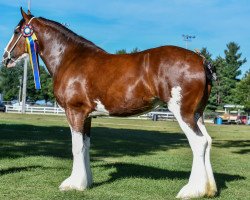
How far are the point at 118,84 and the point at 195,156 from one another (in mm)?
1758

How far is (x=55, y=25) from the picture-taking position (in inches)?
342

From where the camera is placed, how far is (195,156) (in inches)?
288

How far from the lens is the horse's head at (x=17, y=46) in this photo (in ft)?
28.5

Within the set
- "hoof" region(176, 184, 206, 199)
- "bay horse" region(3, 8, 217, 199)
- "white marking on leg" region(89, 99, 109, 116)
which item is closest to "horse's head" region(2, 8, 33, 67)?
"bay horse" region(3, 8, 217, 199)

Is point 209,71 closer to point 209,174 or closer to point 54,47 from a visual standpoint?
point 209,174

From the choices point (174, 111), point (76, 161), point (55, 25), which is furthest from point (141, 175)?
point (55, 25)

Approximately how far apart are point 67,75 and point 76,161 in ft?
5.10

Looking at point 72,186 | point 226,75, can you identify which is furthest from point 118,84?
point 226,75

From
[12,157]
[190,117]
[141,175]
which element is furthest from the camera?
[12,157]

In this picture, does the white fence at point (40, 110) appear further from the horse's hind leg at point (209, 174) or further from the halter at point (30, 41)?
the horse's hind leg at point (209, 174)

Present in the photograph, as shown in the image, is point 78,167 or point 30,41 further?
point 30,41

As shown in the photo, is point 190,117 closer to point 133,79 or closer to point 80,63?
point 133,79

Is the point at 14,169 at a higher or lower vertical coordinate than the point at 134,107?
lower

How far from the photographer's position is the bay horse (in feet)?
23.7
